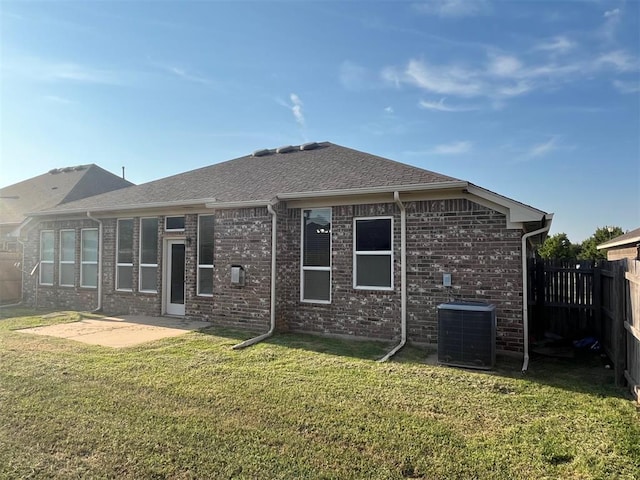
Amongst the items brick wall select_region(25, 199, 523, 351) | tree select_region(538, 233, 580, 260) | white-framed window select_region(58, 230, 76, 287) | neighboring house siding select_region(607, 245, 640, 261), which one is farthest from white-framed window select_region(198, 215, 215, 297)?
tree select_region(538, 233, 580, 260)

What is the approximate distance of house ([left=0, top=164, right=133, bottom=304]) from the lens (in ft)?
50.4

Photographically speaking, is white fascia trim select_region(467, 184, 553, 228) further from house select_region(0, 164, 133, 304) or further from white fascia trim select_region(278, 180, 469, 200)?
house select_region(0, 164, 133, 304)

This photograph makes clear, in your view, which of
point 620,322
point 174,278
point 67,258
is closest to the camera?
point 620,322

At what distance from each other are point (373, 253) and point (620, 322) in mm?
4379

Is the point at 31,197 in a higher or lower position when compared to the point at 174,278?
higher

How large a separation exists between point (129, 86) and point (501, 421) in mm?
11783

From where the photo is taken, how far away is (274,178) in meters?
11.2

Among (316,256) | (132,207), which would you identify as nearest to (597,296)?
(316,256)

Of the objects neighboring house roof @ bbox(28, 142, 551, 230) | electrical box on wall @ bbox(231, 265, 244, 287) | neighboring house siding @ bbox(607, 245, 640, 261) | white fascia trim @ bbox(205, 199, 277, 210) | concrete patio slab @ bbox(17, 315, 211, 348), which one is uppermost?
neighboring house roof @ bbox(28, 142, 551, 230)

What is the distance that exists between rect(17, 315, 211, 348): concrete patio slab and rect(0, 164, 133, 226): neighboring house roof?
358 inches

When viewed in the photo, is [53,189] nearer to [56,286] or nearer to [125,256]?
[56,286]

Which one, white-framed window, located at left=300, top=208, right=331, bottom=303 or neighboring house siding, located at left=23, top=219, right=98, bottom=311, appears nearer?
white-framed window, located at left=300, top=208, right=331, bottom=303

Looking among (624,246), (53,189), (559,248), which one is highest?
(53,189)

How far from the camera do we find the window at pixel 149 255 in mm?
11602
